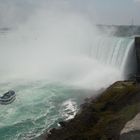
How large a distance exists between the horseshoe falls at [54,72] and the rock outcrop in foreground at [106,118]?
2351mm

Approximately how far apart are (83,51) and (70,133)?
2841cm

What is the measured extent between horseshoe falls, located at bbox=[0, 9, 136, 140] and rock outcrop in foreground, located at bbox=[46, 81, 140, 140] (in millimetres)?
2351

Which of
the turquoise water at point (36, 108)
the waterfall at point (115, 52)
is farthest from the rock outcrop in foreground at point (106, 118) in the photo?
the waterfall at point (115, 52)

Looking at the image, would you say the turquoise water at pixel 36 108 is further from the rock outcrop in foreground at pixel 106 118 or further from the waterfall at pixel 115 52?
the waterfall at pixel 115 52

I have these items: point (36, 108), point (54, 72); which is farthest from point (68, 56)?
point (36, 108)

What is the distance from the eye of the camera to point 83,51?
45.9 metres

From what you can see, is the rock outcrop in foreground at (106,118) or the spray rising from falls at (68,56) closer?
the rock outcrop in foreground at (106,118)

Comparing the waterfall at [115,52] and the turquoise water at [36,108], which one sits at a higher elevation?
the waterfall at [115,52]

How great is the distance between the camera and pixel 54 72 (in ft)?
136

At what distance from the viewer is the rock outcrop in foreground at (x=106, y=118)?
15.4 metres

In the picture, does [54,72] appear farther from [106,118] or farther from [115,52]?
[106,118]

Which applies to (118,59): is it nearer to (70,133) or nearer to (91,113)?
(91,113)

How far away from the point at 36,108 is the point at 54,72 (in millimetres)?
15805

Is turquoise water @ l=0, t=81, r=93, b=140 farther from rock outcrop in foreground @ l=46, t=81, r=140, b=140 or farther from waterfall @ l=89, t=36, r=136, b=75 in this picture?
waterfall @ l=89, t=36, r=136, b=75
